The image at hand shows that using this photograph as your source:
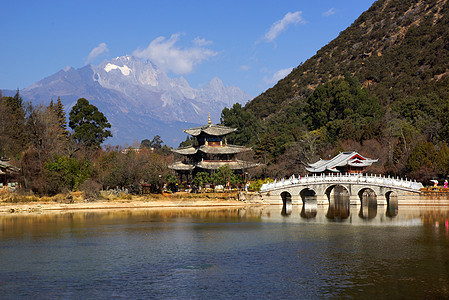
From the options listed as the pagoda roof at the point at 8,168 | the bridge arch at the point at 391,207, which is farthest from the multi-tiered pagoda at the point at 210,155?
the pagoda roof at the point at 8,168

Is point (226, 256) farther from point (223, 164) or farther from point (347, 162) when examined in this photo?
point (223, 164)

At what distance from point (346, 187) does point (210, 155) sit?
63.9 feet

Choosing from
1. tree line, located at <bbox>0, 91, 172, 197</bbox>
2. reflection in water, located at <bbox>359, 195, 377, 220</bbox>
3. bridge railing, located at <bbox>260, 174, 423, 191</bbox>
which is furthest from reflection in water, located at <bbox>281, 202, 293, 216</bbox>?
tree line, located at <bbox>0, 91, 172, 197</bbox>

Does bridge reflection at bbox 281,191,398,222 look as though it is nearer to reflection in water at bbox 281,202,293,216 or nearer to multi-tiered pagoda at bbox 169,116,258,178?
reflection in water at bbox 281,202,293,216

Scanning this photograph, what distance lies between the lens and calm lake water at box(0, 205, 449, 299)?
2761cm

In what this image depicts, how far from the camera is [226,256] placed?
3569 centimetres

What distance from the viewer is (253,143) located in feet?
351

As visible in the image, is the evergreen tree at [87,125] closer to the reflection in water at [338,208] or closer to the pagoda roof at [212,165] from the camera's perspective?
the pagoda roof at [212,165]

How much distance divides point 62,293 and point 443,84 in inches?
3797

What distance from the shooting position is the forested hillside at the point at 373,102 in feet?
263

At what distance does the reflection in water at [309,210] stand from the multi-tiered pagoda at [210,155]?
9457 millimetres

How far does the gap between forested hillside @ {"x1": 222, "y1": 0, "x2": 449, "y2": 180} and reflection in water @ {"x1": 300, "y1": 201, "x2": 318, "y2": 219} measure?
1147 centimetres

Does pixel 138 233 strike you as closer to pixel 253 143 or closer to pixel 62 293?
pixel 62 293

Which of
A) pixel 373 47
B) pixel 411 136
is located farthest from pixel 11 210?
pixel 373 47
